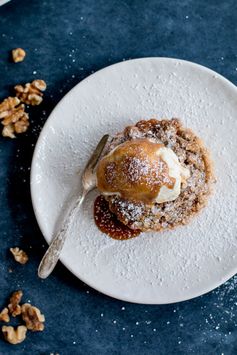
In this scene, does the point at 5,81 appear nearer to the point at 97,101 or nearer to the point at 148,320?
the point at 97,101

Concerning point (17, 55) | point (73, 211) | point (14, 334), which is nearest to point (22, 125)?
point (17, 55)

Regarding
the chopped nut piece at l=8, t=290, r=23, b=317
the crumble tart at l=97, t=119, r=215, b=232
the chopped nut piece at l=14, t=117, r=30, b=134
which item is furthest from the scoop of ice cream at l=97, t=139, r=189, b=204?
the chopped nut piece at l=8, t=290, r=23, b=317

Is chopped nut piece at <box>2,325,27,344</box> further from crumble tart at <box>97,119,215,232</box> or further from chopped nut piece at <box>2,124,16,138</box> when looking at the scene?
chopped nut piece at <box>2,124,16,138</box>

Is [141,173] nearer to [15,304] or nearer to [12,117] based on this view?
[12,117]

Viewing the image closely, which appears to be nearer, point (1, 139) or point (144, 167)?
point (144, 167)

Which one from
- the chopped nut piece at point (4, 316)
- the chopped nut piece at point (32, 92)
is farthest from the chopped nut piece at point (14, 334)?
the chopped nut piece at point (32, 92)

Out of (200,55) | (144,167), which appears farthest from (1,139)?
(200,55)
